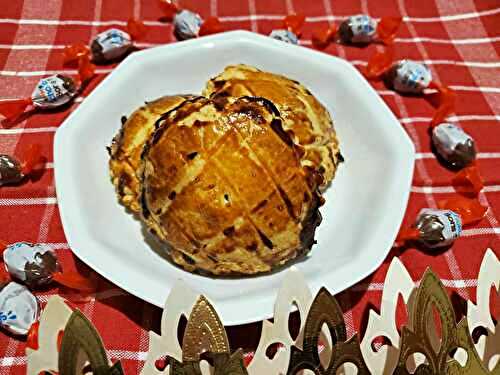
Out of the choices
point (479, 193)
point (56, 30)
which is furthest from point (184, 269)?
point (56, 30)

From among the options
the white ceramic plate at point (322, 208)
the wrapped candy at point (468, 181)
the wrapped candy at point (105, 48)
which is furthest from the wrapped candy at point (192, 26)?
the wrapped candy at point (468, 181)

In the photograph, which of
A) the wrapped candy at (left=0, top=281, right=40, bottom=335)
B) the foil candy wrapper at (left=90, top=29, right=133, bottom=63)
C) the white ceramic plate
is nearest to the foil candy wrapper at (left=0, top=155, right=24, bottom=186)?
the white ceramic plate

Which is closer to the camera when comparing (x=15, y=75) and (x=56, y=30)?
(x=15, y=75)

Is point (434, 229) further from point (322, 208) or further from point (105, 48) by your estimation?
point (105, 48)

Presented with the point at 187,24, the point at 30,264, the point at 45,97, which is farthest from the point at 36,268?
the point at 187,24

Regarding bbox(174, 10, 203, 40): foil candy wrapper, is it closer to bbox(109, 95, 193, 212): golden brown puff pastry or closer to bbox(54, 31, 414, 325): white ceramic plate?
bbox(54, 31, 414, 325): white ceramic plate

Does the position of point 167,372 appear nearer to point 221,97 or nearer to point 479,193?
point 221,97
